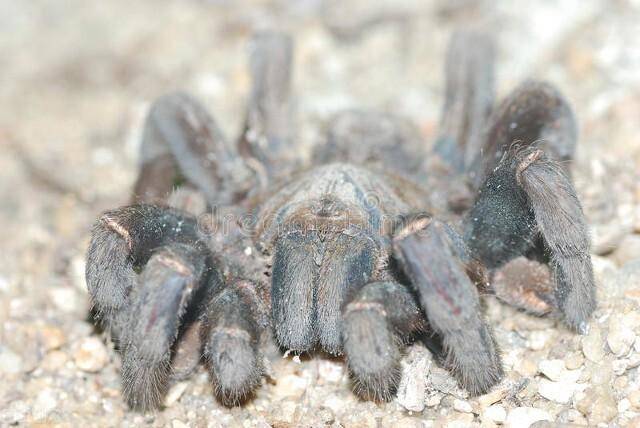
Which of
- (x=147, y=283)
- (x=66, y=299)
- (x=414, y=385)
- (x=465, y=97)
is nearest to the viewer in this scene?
(x=147, y=283)

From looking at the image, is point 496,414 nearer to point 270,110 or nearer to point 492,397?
point 492,397

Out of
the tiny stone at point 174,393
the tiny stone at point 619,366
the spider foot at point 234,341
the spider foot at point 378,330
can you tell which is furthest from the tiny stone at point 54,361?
the tiny stone at point 619,366

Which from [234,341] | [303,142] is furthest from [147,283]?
[303,142]

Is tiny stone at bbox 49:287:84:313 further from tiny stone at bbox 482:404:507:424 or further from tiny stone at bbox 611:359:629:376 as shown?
tiny stone at bbox 611:359:629:376

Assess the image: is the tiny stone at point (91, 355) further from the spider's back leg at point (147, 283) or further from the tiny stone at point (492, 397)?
the tiny stone at point (492, 397)

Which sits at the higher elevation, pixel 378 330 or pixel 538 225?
pixel 538 225

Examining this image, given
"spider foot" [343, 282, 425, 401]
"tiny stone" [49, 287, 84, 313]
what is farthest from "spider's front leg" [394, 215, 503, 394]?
"tiny stone" [49, 287, 84, 313]
